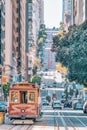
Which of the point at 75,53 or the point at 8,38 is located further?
the point at 8,38

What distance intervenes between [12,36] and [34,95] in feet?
403

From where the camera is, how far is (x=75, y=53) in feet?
282

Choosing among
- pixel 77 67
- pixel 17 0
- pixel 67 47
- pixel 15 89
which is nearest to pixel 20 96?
pixel 15 89

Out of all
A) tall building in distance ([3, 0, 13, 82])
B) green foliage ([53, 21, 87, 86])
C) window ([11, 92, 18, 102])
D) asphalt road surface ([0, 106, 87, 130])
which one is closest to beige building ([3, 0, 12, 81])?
tall building in distance ([3, 0, 13, 82])

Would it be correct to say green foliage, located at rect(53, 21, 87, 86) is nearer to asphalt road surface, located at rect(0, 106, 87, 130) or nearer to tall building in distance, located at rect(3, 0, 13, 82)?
asphalt road surface, located at rect(0, 106, 87, 130)

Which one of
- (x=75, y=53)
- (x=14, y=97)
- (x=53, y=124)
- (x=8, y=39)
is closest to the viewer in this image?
(x=14, y=97)

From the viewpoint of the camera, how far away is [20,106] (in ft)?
153

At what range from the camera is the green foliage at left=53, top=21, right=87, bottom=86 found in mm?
84188

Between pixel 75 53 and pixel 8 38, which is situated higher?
pixel 8 38

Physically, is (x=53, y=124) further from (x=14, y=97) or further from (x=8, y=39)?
(x=8, y=39)

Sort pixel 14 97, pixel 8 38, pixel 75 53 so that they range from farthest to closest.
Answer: pixel 8 38 → pixel 75 53 → pixel 14 97

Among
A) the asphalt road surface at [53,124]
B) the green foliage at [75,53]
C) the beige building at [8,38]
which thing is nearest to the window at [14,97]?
the asphalt road surface at [53,124]

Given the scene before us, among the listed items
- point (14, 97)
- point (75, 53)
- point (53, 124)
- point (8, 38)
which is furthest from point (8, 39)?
point (14, 97)

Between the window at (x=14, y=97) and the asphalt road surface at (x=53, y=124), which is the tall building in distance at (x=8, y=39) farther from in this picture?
the window at (x=14, y=97)
